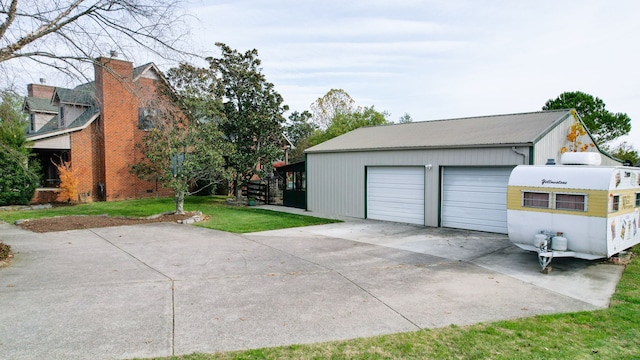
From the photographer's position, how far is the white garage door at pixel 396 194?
13367mm

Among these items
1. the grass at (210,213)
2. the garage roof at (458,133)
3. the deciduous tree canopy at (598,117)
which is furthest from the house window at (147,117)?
the deciduous tree canopy at (598,117)

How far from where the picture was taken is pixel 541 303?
18.8ft

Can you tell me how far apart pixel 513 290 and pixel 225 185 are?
809 inches

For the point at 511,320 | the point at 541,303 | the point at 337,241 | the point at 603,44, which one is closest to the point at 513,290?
the point at 541,303

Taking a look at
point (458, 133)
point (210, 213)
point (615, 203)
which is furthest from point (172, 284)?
point (458, 133)

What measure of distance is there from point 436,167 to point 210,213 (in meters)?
9.52

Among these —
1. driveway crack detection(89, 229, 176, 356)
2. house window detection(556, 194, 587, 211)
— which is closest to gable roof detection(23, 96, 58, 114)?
driveway crack detection(89, 229, 176, 356)

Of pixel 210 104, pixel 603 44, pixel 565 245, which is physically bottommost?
pixel 565 245

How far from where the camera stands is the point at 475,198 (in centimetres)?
1195

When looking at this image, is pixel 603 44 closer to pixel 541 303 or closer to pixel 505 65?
pixel 505 65

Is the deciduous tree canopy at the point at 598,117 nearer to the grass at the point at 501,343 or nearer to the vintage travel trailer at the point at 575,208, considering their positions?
the vintage travel trailer at the point at 575,208

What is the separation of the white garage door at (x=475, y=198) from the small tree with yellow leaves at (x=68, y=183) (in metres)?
17.5

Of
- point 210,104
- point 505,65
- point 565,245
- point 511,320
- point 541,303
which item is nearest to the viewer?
point 511,320

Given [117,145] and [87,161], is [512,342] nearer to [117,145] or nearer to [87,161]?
[117,145]
